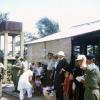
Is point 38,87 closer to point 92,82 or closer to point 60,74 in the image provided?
point 60,74

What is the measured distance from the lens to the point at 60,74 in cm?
993

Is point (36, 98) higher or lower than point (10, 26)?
lower

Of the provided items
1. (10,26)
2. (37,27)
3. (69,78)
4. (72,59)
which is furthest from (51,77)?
(37,27)

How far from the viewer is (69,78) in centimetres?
939

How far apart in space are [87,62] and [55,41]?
201 inches

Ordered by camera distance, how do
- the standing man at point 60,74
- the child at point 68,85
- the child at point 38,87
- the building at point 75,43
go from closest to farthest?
the child at point 68,85
the standing man at point 60,74
the building at point 75,43
the child at point 38,87

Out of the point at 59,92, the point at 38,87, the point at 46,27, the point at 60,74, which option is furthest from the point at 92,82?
the point at 46,27

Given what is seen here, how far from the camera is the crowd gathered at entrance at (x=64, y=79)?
22.5 feet

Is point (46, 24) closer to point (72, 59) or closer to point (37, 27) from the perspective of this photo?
point (37, 27)

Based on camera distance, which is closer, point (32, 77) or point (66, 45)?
point (66, 45)

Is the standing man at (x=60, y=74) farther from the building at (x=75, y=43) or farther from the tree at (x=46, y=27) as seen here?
the tree at (x=46, y=27)

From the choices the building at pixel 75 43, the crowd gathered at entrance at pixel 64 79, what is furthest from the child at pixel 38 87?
the building at pixel 75 43

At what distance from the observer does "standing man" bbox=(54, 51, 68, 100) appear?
973 cm

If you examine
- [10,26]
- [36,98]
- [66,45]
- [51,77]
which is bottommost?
[36,98]
